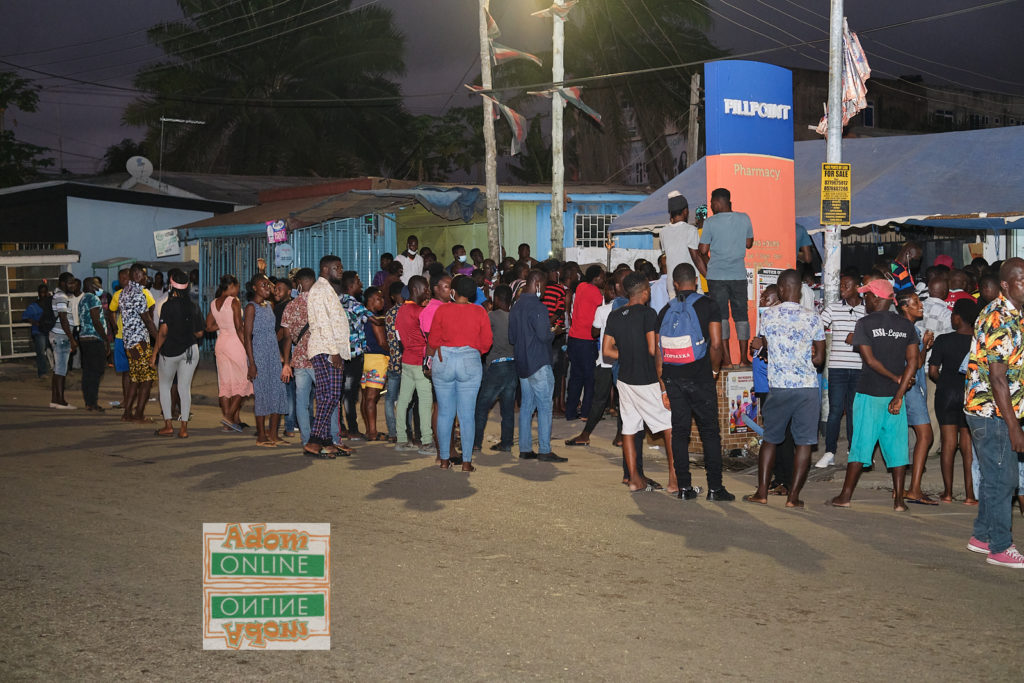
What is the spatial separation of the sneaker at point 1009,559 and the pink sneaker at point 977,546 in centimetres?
27

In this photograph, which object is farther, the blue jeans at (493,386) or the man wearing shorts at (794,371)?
the blue jeans at (493,386)

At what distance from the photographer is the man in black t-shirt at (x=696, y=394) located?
31.0 ft

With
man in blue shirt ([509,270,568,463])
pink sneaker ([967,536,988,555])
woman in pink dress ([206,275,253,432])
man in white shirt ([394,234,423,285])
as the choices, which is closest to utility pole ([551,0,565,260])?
man in white shirt ([394,234,423,285])

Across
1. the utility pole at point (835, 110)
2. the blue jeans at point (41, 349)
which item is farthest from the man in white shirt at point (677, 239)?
the blue jeans at point (41, 349)

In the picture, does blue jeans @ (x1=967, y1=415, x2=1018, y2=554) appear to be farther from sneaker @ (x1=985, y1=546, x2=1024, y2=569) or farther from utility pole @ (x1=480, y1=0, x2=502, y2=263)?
utility pole @ (x1=480, y1=0, x2=502, y2=263)

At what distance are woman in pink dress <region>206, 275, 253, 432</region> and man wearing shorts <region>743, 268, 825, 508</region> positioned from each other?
6.53 meters

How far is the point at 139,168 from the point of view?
35188mm

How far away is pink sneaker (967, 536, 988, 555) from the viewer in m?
7.62

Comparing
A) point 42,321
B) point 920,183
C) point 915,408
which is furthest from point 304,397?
point 920,183

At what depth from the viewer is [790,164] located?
13656 mm

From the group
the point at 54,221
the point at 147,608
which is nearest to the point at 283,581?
the point at 147,608

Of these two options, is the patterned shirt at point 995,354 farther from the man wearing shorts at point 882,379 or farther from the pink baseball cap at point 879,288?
the pink baseball cap at point 879,288

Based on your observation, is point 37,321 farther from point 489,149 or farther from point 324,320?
point 324,320

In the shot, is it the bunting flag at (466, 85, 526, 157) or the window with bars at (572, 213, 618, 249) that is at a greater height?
the bunting flag at (466, 85, 526, 157)
